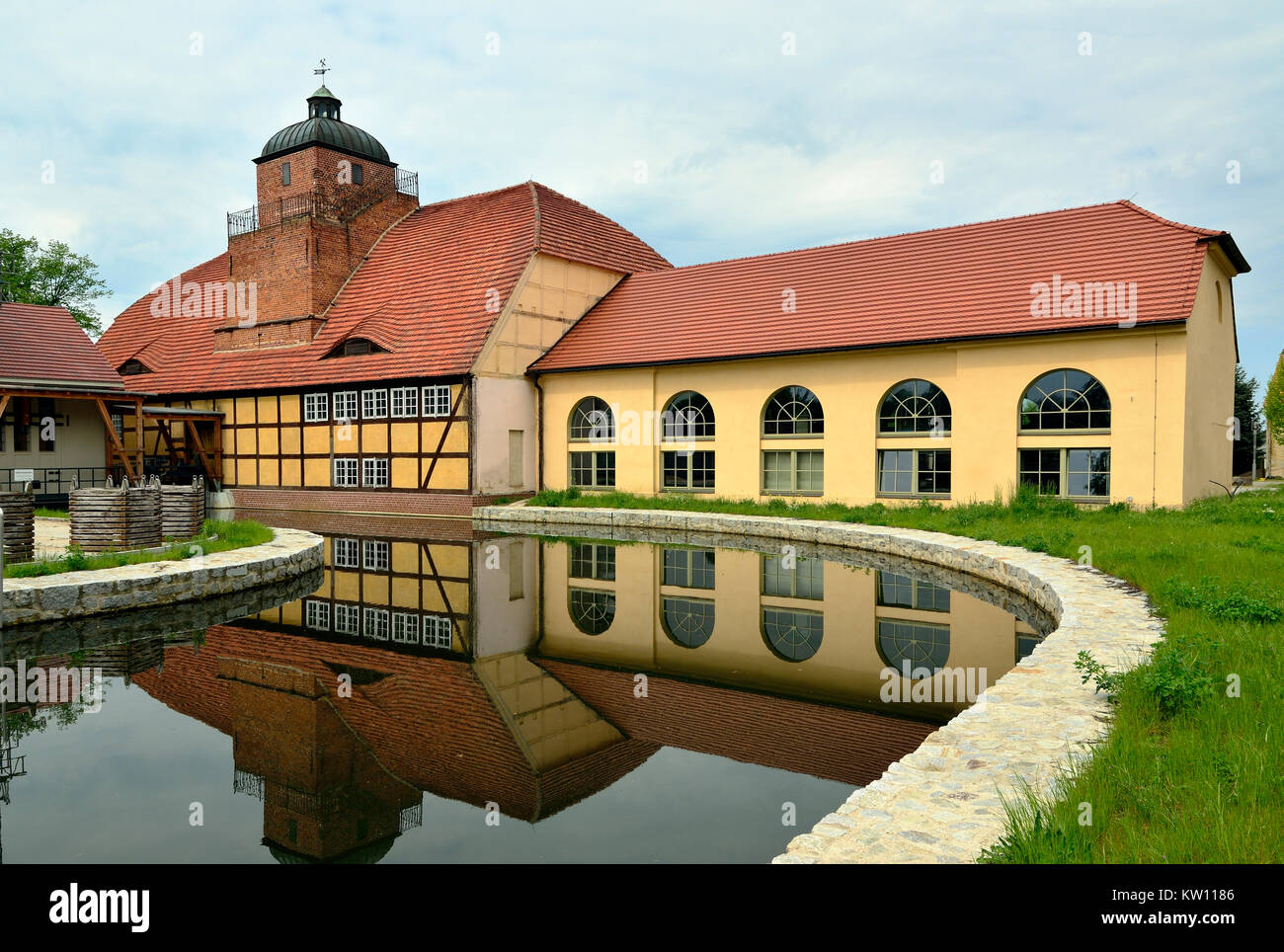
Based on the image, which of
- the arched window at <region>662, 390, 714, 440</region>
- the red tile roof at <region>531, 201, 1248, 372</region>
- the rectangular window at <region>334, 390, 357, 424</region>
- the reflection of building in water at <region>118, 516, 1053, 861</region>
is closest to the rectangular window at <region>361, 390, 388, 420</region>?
the rectangular window at <region>334, 390, 357, 424</region>

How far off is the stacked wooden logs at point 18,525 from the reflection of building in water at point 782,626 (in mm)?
6283

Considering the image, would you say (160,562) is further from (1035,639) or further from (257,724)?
(1035,639)

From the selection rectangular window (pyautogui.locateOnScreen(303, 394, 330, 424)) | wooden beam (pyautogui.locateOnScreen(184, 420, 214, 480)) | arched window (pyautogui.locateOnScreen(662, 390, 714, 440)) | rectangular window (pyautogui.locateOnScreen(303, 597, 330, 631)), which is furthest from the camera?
wooden beam (pyautogui.locateOnScreen(184, 420, 214, 480))

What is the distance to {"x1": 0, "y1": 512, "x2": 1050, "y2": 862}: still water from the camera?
4375mm

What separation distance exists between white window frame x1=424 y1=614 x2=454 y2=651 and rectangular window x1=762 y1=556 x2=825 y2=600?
13.0 ft

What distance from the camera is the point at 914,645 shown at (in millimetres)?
8078

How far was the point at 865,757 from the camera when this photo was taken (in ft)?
17.2

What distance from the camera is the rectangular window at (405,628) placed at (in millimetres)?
8789

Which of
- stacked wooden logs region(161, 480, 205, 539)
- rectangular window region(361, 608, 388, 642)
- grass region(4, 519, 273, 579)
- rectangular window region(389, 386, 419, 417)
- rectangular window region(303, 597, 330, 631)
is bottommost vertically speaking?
rectangular window region(361, 608, 388, 642)

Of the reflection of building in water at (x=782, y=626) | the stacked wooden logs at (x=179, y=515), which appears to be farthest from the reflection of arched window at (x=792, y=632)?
the stacked wooden logs at (x=179, y=515)

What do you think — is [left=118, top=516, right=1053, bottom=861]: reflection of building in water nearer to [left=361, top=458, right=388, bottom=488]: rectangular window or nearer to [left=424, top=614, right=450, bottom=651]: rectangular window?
[left=424, top=614, right=450, bottom=651]: rectangular window

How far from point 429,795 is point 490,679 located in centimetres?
247
